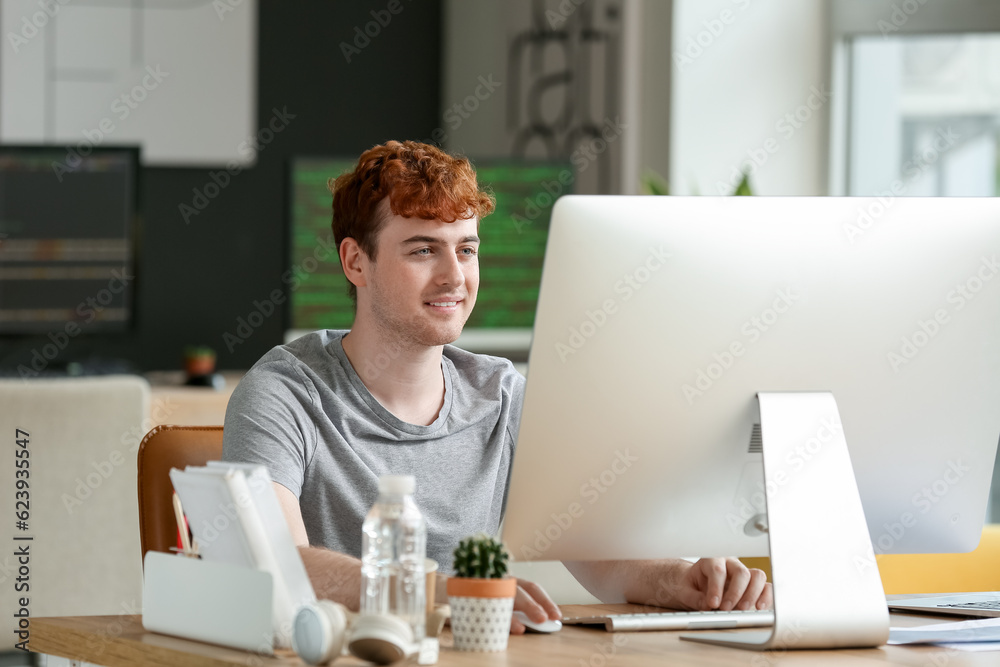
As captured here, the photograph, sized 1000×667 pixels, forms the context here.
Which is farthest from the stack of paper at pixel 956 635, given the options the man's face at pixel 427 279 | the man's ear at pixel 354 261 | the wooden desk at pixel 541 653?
the man's ear at pixel 354 261

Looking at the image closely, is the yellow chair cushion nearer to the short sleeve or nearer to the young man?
the young man

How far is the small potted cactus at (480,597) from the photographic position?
1.19m

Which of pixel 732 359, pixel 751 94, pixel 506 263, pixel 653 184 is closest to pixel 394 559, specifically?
pixel 732 359

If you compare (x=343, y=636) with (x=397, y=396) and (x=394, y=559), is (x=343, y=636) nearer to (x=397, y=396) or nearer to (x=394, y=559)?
(x=394, y=559)

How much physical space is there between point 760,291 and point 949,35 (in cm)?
298

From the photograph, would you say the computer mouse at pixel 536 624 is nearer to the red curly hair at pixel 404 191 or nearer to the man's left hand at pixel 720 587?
the man's left hand at pixel 720 587

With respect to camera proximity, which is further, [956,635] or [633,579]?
[633,579]

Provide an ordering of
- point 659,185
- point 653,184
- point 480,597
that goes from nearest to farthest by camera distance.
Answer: point 480,597 → point 653,184 → point 659,185

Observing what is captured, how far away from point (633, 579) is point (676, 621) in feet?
0.56

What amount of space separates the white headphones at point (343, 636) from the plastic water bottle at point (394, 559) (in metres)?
0.06

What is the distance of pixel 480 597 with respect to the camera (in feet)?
3.89

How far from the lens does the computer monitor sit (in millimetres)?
1213

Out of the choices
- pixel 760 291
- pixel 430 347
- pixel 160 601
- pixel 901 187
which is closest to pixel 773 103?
pixel 901 187

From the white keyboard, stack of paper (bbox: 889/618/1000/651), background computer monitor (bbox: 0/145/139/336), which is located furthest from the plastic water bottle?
background computer monitor (bbox: 0/145/139/336)
